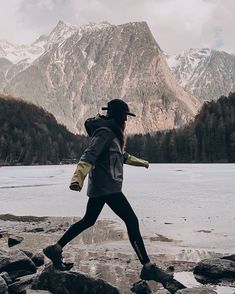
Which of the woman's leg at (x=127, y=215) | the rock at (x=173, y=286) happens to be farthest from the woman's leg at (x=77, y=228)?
the rock at (x=173, y=286)

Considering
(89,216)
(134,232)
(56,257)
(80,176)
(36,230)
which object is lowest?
(36,230)

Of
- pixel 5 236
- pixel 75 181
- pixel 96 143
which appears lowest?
pixel 5 236

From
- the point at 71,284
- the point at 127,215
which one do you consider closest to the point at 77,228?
the point at 127,215

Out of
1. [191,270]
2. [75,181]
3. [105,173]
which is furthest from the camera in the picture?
[191,270]

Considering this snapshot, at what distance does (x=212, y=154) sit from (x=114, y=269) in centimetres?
19303

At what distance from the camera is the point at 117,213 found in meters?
8.55

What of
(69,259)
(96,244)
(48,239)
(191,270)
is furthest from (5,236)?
(191,270)

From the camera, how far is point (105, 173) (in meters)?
8.20

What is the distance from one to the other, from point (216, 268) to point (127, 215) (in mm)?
2189

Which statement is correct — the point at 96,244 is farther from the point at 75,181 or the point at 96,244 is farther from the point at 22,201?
the point at 22,201

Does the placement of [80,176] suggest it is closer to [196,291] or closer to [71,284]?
[71,284]

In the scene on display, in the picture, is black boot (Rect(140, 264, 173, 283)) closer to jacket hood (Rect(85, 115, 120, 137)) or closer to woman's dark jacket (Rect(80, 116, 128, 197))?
woman's dark jacket (Rect(80, 116, 128, 197))

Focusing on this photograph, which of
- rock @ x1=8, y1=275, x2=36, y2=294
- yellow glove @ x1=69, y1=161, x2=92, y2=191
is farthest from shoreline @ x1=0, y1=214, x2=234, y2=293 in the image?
yellow glove @ x1=69, y1=161, x2=92, y2=191

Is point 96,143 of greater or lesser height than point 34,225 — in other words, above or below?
above
